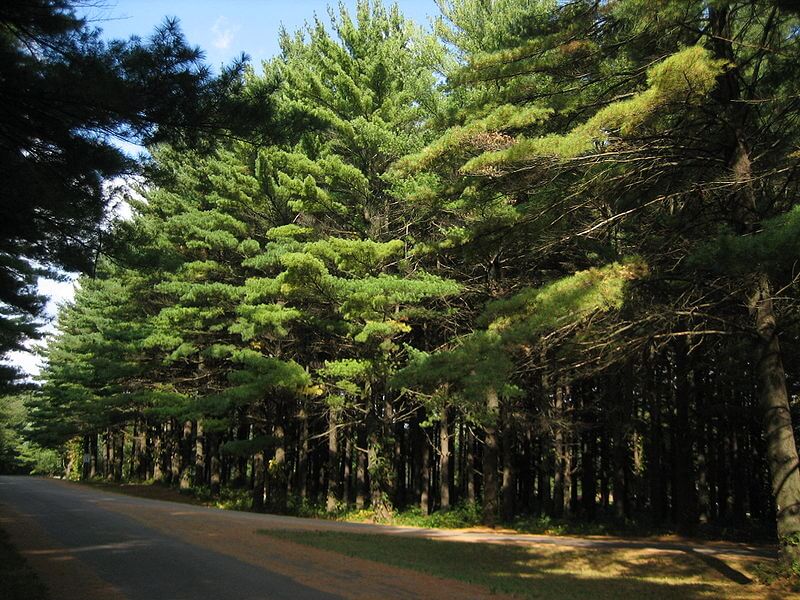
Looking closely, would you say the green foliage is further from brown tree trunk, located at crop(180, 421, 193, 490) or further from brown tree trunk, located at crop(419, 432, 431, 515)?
brown tree trunk, located at crop(180, 421, 193, 490)

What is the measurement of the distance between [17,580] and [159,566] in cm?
210

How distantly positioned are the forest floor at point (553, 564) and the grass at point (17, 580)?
202 inches

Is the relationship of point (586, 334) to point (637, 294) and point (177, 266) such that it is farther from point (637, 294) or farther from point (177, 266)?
point (177, 266)

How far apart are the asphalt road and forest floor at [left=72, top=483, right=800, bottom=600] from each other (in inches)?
101

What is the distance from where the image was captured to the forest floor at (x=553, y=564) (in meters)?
9.93

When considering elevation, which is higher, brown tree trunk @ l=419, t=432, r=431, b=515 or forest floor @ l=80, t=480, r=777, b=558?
brown tree trunk @ l=419, t=432, r=431, b=515

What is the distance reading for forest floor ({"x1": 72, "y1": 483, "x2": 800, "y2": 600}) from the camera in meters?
9.93

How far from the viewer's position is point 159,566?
30.5 feet

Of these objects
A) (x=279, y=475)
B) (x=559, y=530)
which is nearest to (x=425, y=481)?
(x=279, y=475)

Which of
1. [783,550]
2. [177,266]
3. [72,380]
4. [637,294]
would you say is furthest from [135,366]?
[783,550]

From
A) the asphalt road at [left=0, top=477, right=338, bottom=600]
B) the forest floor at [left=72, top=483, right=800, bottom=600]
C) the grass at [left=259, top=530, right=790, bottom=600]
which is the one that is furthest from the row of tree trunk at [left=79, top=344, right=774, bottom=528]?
the asphalt road at [left=0, top=477, right=338, bottom=600]

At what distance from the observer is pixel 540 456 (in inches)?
1101

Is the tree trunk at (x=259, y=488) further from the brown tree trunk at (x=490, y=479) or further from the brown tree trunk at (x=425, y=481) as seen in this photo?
the brown tree trunk at (x=490, y=479)

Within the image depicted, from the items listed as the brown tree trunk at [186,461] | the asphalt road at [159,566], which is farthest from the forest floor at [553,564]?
the brown tree trunk at [186,461]
